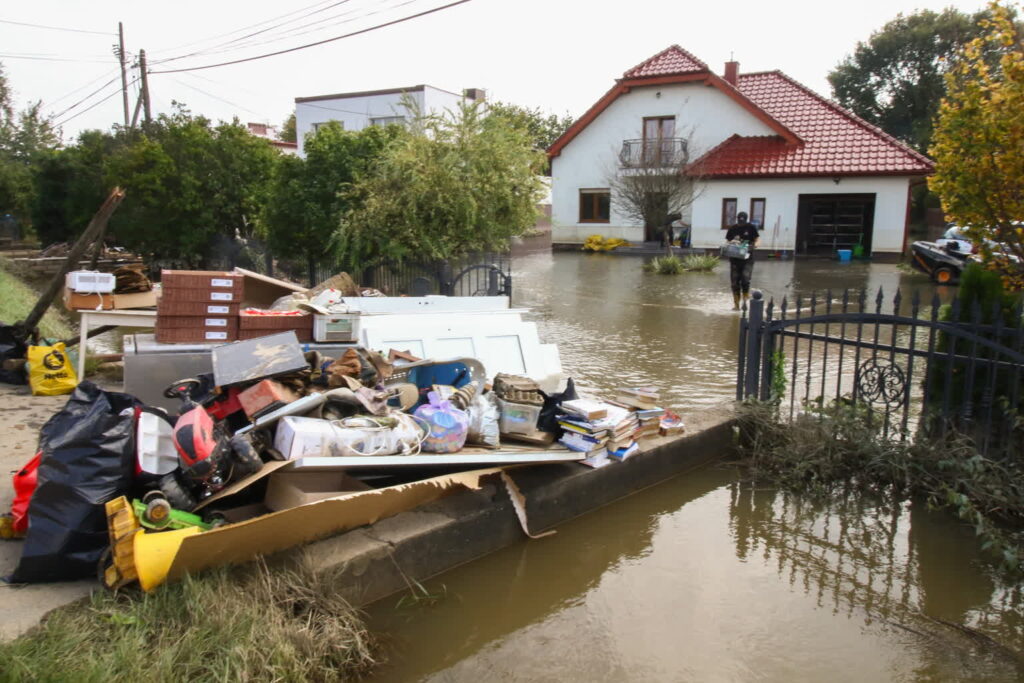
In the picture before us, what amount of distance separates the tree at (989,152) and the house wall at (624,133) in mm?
21386

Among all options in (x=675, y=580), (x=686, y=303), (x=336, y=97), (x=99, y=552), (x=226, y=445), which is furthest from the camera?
(x=336, y=97)

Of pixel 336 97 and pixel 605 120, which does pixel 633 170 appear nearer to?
pixel 605 120

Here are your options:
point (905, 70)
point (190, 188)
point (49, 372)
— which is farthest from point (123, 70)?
point (905, 70)

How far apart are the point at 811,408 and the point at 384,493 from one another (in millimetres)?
3388

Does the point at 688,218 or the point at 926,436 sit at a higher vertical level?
the point at 688,218

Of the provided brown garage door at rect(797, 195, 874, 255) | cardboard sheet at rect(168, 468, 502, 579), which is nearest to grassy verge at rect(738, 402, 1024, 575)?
cardboard sheet at rect(168, 468, 502, 579)

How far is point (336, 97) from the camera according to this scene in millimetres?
32938

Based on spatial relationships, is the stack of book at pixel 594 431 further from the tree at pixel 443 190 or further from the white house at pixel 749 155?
the white house at pixel 749 155

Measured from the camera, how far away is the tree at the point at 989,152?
5078 millimetres

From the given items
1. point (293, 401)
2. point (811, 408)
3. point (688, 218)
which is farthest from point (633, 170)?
point (293, 401)

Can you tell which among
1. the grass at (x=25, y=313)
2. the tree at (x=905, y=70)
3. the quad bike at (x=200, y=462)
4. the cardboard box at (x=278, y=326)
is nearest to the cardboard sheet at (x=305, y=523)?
the quad bike at (x=200, y=462)

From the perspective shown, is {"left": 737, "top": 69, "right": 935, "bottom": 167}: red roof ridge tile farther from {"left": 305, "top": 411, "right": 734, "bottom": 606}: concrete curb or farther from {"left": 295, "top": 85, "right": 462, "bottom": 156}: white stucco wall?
{"left": 305, "top": 411, "right": 734, "bottom": 606}: concrete curb

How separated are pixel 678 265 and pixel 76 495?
707 inches

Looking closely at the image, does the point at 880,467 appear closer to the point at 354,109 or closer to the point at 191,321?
the point at 191,321
